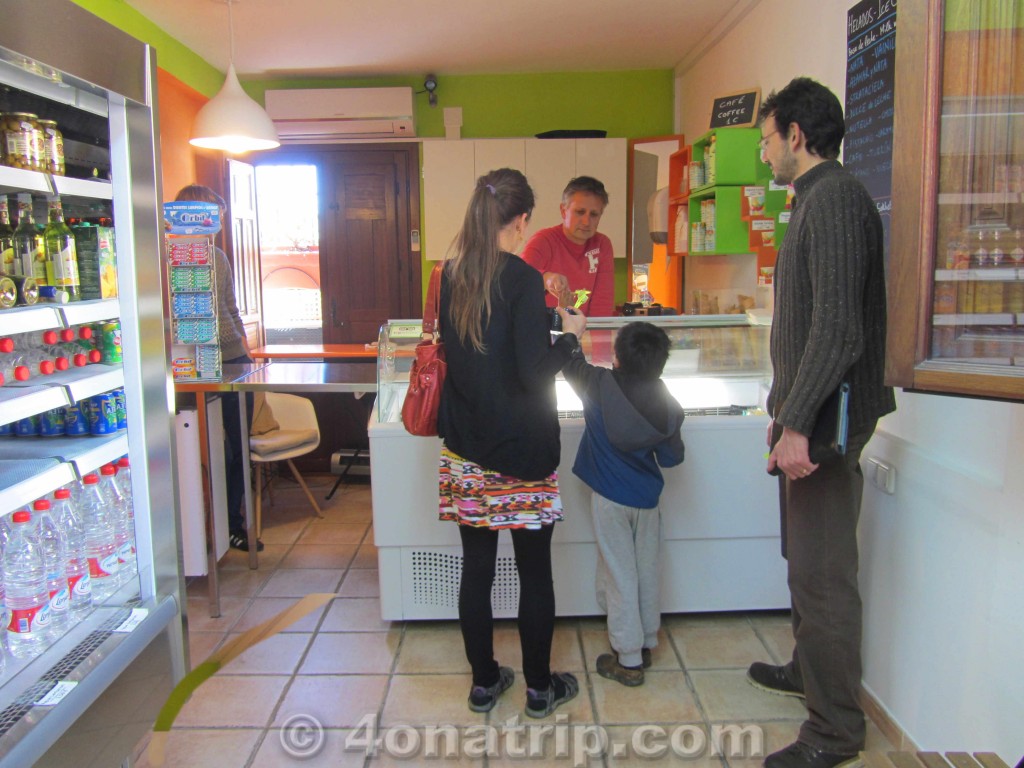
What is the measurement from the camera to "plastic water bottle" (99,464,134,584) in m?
1.81

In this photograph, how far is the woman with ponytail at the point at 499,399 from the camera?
80.9 inches

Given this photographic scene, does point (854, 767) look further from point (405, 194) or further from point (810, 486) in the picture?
point (405, 194)

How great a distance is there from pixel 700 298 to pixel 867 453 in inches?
98.9

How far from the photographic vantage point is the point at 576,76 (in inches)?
233

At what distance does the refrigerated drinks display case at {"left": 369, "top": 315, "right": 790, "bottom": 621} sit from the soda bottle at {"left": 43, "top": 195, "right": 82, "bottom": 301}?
123 cm

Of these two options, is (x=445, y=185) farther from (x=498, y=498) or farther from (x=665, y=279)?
(x=498, y=498)

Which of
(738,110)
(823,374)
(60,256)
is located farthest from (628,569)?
(738,110)

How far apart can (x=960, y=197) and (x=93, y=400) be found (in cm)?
166

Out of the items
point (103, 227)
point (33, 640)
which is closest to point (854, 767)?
point (33, 640)

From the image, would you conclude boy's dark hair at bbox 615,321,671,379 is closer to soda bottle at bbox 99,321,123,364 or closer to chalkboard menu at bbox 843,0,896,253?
chalkboard menu at bbox 843,0,896,253

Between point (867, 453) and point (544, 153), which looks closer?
point (867, 453)

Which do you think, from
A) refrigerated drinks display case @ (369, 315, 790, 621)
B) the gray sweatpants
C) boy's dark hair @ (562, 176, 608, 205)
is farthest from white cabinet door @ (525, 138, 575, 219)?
the gray sweatpants

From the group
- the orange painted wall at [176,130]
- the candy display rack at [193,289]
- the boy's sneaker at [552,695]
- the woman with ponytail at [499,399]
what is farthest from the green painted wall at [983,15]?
the orange painted wall at [176,130]

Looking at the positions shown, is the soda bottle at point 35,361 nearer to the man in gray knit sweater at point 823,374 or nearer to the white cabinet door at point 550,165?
the man in gray knit sweater at point 823,374
